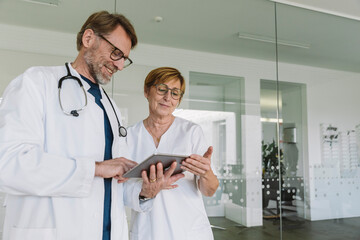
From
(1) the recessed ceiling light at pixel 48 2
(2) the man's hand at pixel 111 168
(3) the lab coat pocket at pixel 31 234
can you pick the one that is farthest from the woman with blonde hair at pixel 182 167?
(1) the recessed ceiling light at pixel 48 2

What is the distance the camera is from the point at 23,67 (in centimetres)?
235

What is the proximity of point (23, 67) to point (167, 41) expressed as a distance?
122cm

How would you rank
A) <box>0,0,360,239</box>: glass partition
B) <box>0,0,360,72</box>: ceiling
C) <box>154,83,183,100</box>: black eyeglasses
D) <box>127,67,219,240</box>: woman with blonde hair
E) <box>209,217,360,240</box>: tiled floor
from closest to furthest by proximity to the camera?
<box>127,67,219,240</box>: woman with blonde hair
<box>154,83,183,100</box>: black eyeglasses
<box>0,0,360,72</box>: ceiling
<box>0,0,360,239</box>: glass partition
<box>209,217,360,240</box>: tiled floor

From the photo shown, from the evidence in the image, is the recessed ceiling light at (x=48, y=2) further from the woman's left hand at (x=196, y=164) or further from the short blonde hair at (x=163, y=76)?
the woman's left hand at (x=196, y=164)

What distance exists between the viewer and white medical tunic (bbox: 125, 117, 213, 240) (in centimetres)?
152

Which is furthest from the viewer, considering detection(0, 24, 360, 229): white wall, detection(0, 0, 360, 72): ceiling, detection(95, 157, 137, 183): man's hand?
detection(0, 0, 360, 72): ceiling

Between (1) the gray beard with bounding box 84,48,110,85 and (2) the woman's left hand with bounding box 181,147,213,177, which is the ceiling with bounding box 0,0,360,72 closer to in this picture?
(1) the gray beard with bounding box 84,48,110,85

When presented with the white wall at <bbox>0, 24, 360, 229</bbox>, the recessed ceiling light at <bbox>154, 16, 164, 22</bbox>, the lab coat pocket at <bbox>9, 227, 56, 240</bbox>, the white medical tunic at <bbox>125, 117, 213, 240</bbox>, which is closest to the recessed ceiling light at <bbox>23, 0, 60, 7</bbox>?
the white wall at <bbox>0, 24, 360, 229</bbox>

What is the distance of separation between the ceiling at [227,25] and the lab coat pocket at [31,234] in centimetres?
184

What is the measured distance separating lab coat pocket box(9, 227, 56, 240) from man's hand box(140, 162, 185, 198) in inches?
15.7

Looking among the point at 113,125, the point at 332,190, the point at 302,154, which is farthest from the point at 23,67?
the point at 332,190

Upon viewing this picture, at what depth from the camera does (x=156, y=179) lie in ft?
4.21

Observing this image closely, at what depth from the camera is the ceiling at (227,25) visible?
2455mm

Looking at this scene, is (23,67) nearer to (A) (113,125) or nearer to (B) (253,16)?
(A) (113,125)
